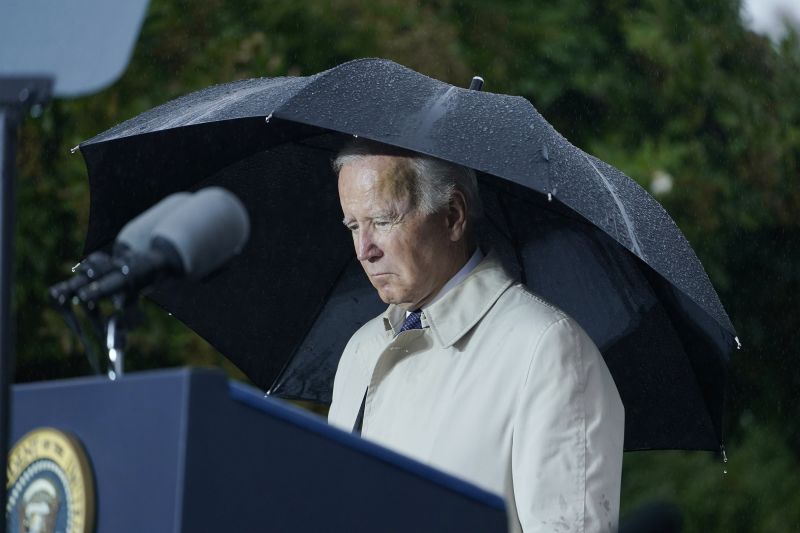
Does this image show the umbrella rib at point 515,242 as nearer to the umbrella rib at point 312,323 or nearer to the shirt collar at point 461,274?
the shirt collar at point 461,274

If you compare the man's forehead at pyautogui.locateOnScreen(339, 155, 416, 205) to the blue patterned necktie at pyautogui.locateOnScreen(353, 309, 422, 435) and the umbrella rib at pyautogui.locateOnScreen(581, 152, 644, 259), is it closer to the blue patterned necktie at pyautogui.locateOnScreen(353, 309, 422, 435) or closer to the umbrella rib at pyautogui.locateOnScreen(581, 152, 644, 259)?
the blue patterned necktie at pyautogui.locateOnScreen(353, 309, 422, 435)

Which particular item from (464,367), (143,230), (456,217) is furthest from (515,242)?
(143,230)

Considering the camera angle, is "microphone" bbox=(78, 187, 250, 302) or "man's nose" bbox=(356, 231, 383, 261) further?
"man's nose" bbox=(356, 231, 383, 261)

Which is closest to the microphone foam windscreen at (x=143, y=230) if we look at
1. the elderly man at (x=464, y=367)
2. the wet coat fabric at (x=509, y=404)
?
the elderly man at (x=464, y=367)

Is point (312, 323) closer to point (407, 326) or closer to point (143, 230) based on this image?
point (407, 326)

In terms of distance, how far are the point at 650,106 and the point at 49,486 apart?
627cm

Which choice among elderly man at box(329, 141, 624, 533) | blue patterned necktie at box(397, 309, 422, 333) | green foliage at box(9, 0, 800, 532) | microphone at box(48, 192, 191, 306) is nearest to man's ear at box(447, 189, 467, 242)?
elderly man at box(329, 141, 624, 533)

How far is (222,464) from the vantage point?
62.5 inches

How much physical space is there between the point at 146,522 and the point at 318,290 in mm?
2264

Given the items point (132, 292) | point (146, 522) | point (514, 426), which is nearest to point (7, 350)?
point (132, 292)

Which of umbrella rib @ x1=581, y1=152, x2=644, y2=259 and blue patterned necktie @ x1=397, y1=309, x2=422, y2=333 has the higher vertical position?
umbrella rib @ x1=581, y1=152, x2=644, y2=259

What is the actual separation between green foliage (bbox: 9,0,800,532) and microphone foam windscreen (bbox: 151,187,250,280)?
5031mm

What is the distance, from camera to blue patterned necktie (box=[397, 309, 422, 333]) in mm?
3145

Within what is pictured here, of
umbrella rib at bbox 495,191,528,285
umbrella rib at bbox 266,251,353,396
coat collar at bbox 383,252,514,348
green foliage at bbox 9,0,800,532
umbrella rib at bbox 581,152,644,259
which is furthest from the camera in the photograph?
green foliage at bbox 9,0,800,532
